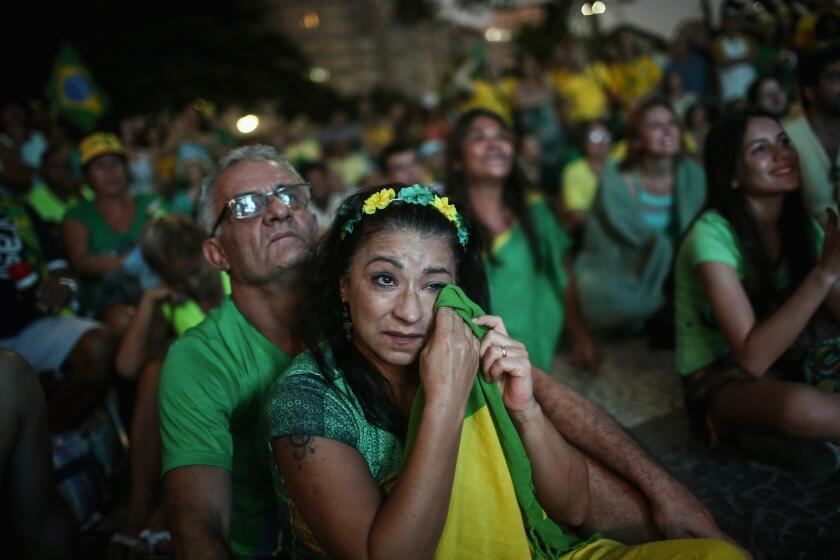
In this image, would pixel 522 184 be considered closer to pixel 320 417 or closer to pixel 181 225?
pixel 181 225

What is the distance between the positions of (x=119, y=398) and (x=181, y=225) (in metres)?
1.17

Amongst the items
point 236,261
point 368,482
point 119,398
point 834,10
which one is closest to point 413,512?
point 368,482

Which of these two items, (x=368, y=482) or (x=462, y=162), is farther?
(x=462, y=162)

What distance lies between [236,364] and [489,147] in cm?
254

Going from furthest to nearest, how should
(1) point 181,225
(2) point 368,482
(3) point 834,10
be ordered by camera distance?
(3) point 834,10, (1) point 181,225, (2) point 368,482

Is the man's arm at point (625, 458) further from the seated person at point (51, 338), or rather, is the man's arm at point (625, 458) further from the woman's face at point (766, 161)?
the seated person at point (51, 338)

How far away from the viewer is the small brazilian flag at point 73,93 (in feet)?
27.0

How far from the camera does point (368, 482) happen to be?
5.26ft

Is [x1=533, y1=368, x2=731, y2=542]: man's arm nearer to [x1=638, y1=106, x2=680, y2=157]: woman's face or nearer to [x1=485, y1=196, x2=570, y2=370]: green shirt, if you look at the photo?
[x1=485, y1=196, x2=570, y2=370]: green shirt

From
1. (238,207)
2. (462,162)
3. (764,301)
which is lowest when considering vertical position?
(764,301)

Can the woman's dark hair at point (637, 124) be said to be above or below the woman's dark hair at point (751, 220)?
above

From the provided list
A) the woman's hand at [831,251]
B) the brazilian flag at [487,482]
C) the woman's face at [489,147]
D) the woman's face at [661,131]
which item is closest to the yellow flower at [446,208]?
the brazilian flag at [487,482]

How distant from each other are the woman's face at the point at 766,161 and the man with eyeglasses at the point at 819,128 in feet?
1.95

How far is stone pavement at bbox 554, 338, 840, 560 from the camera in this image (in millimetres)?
2240
